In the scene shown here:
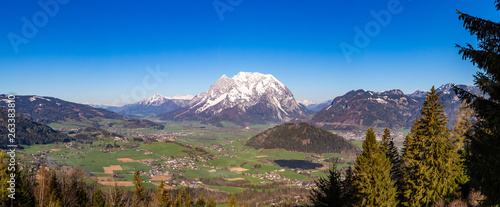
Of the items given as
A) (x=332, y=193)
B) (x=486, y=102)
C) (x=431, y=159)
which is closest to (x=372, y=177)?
(x=332, y=193)

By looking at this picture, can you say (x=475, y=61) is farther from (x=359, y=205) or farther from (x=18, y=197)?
(x=18, y=197)

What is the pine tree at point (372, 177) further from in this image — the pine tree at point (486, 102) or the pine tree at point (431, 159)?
the pine tree at point (486, 102)

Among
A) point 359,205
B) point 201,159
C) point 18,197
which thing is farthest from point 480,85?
point 201,159

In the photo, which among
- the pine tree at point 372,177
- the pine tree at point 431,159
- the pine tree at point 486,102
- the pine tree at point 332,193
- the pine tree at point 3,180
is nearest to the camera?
the pine tree at point 486,102

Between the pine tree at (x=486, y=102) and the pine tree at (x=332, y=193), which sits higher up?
the pine tree at (x=486, y=102)

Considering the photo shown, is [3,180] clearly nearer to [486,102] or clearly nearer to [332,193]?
[332,193]

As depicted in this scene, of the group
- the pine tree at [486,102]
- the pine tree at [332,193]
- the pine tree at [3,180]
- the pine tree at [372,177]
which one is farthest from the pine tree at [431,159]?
the pine tree at [3,180]
